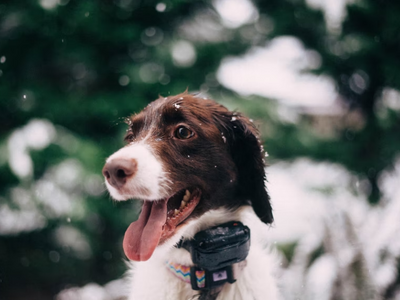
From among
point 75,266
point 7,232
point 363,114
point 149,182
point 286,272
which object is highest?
point 149,182

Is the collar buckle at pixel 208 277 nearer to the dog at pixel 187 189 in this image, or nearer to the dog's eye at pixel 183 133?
the dog at pixel 187 189

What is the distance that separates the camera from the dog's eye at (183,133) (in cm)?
170

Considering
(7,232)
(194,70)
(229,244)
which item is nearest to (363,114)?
(194,70)

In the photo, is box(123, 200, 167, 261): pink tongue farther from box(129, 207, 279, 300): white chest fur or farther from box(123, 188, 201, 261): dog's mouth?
box(129, 207, 279, 300): white chest fur

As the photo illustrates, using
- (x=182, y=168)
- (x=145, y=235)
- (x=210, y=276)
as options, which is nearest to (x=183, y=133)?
(x=182, y=168)

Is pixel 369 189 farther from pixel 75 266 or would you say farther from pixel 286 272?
pixel 75 266

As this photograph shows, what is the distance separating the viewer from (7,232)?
A: 150 inches

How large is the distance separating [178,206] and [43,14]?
106 inches

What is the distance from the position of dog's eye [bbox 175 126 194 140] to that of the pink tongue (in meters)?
0.32

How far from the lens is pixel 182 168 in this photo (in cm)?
163

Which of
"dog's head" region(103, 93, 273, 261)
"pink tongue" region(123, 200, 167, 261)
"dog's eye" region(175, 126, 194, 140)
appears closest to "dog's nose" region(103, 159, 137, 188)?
"dog's head" region(103, 93, 273, 261)

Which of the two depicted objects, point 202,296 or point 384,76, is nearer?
point 202,296

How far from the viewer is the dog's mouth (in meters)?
1.49

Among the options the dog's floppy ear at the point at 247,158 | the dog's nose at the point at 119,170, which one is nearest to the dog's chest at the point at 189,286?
the dog's floppy ear at the point at 247,158
